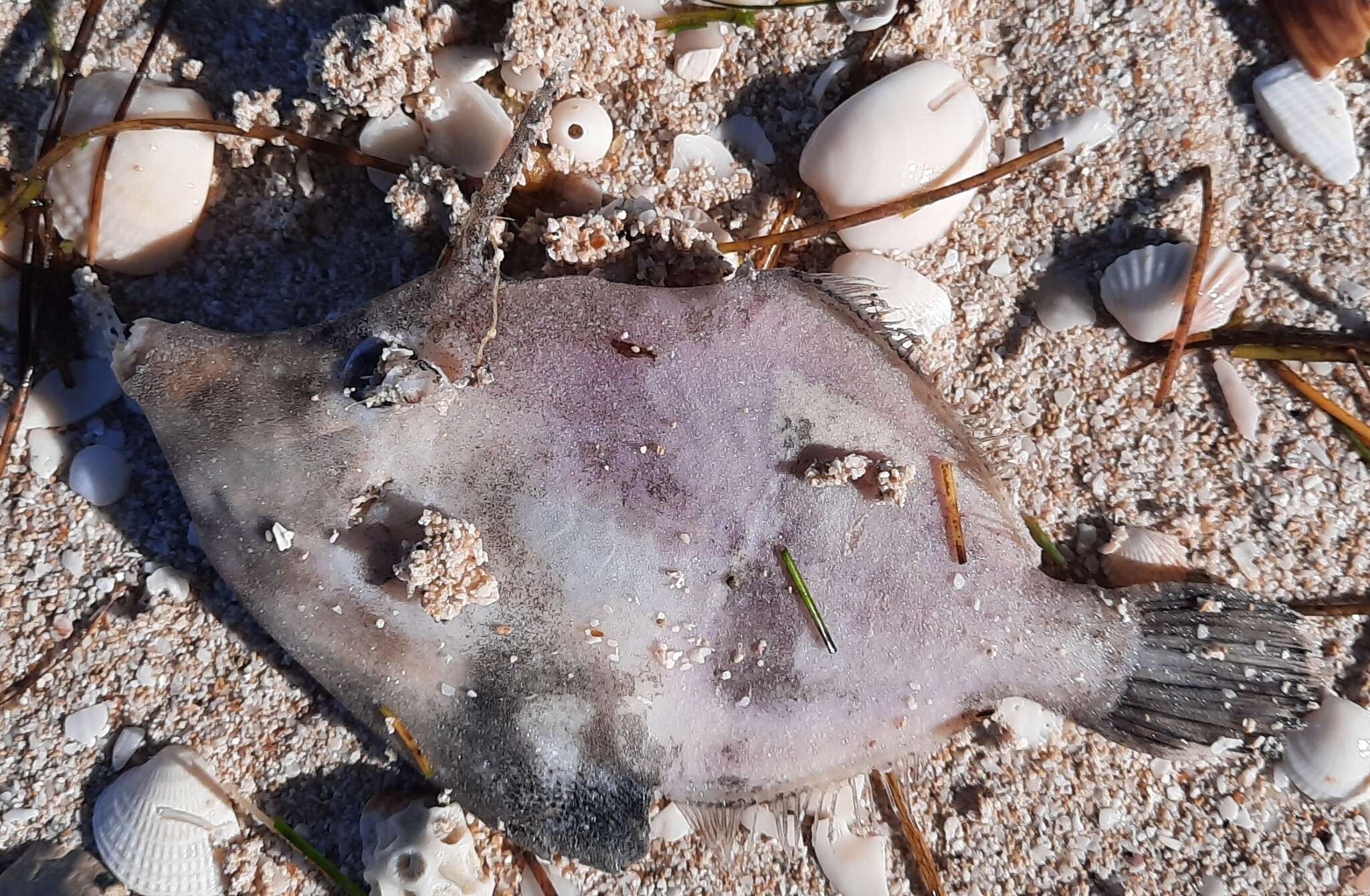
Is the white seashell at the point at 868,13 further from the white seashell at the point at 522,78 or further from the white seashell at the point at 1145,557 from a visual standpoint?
the white seashell at the point at 1145,557

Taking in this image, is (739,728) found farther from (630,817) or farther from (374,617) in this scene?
(374,617)

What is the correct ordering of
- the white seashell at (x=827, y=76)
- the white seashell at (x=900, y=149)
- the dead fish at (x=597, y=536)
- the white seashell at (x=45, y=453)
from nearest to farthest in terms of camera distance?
the dead fish at (x=597, y=536) → the white seashell at (x=900, y=149) → the white seashell at (x=45, y=453) → the white seashell at (x=827, y=76)

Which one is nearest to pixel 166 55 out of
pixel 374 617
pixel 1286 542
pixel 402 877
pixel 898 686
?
pixel 374 617

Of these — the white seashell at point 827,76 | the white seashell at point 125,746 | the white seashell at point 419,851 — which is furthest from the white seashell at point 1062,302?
the white seashell at point 125,746

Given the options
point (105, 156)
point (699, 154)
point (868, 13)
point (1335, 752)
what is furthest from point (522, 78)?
point (1335, 752)

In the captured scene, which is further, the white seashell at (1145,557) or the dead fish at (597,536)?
the white seashell at (1145,557)

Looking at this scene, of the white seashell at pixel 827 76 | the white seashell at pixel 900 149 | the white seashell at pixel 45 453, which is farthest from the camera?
the white seashell at pixel 827 76

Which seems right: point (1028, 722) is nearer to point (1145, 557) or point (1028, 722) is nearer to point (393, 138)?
point (1145, 557)

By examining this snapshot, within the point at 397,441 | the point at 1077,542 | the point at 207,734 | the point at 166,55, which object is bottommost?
the point at 207,734
